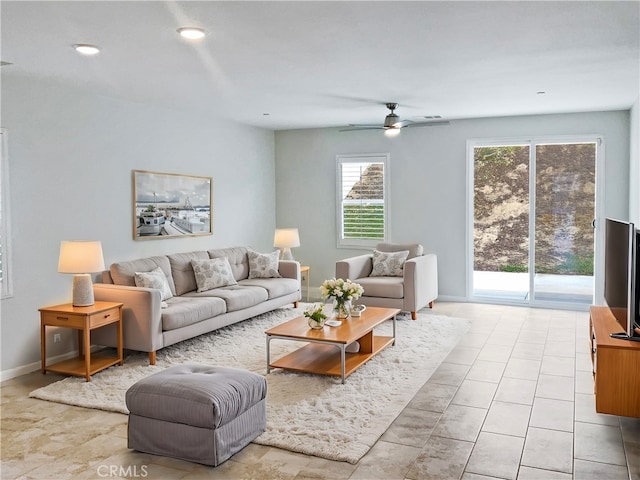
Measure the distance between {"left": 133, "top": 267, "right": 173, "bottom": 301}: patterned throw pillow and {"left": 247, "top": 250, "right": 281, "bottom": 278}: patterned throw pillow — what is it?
1542 millimetres

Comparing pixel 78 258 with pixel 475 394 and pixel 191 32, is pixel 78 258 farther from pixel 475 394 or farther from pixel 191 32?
pixel 475 394

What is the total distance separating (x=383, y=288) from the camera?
6828 mm

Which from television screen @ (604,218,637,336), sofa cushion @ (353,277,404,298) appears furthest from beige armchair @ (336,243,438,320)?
television screen @ (604,218,637,336)

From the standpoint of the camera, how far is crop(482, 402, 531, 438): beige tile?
3.64m

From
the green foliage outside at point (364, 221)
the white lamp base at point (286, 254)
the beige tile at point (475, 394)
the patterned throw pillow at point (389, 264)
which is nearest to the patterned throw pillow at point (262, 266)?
the white lamp base at point (286, 254)

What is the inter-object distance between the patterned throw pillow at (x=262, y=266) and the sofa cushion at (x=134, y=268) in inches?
51.7

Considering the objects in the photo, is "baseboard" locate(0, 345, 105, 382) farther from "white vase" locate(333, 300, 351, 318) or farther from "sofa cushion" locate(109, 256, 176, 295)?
"white vase" locate(333, 300, 351, 318)

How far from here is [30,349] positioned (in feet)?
16.4

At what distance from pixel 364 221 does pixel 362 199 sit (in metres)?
0.33

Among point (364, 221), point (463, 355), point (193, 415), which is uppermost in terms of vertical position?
point (364, 221)

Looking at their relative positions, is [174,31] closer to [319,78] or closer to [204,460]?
[319,78]

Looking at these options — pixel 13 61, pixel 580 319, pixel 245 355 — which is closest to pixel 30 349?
pixel 245 355

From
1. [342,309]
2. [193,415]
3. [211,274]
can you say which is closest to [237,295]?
[211,274]

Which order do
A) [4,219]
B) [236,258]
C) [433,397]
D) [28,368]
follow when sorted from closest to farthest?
[433,397] → [4,219] → [28,368] → [236,258]
